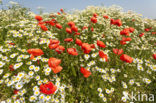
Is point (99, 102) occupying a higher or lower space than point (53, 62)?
lower

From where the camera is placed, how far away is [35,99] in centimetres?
186

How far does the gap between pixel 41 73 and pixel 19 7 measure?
508 centimetres

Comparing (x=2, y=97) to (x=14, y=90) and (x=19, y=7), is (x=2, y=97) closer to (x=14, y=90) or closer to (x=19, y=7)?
(x=14, y=90)

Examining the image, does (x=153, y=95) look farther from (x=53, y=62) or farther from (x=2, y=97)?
(x=2, y=97)

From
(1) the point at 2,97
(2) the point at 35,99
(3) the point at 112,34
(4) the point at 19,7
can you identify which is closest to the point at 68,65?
(2) the point at 35,99

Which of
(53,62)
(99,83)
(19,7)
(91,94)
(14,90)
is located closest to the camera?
(53,62)

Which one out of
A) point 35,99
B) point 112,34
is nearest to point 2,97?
point 35,99

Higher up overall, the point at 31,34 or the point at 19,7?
the point at 19,7

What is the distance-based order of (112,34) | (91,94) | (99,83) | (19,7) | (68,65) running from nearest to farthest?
(91,94)
(99,83)
(68,65)
(112,34)
(19,7)

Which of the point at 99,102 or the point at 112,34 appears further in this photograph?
the point at 112,34

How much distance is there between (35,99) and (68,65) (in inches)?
36.7

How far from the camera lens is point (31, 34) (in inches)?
121

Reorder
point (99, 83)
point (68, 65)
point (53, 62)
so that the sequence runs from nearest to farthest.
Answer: point (53, 62), point (99, 83), point (68, 65)

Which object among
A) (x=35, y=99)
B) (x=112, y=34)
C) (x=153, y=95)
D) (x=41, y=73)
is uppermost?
(x=112, y=34)
